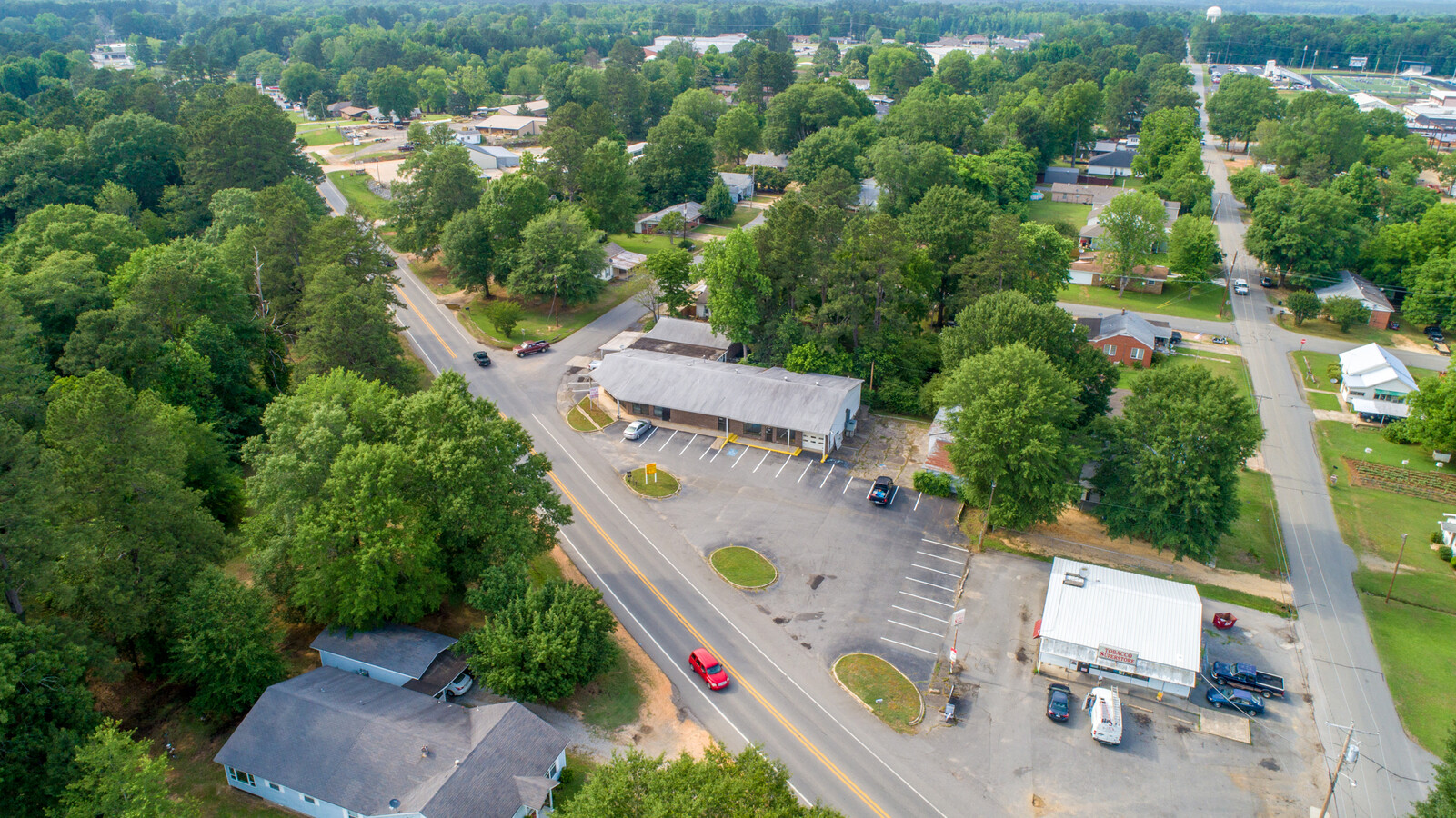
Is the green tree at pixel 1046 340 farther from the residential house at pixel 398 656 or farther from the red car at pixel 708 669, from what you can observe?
the residential house at pixel 398 656

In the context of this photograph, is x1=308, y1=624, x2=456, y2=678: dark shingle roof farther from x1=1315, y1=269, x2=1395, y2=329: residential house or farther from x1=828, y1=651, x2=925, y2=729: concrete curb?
x1=1315, y1=269, x2=1395, y2=329: residential house

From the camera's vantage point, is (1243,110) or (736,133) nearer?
(736,133)

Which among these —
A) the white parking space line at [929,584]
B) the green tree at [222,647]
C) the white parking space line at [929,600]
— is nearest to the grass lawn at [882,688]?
the white parking space line at [929,600]

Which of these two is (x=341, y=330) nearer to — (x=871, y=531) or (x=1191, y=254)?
(x=871, y=531)

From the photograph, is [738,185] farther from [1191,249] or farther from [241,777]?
[241,777]

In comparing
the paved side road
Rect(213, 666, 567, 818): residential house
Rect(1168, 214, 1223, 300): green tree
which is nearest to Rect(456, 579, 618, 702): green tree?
Rect(213, 666, 567, 818): residential house

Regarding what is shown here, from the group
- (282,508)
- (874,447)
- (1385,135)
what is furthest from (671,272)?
(1385,135)

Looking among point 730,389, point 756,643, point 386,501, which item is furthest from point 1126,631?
point 386,501
